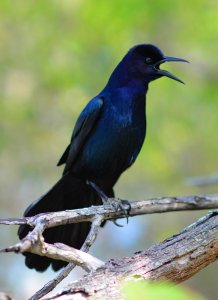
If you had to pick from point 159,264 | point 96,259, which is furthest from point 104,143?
point 96,259

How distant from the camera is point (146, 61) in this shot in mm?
5855

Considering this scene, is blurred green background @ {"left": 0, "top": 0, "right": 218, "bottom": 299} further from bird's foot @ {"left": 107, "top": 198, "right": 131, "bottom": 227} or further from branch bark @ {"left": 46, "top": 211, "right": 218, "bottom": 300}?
branch bark @ {"left": 46, "top": 211, "right": 218, "bottom": 300}

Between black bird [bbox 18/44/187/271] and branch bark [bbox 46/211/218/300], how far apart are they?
5.53 feet

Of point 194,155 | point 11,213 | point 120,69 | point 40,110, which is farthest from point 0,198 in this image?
point 120,69

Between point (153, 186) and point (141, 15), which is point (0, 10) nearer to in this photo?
point (141, 15)

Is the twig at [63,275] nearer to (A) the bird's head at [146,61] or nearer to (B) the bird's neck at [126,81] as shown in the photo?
(B) the bird's neck at [126,81]

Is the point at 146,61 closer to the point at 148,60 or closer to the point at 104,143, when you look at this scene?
the point at 148,60

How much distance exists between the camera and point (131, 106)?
18.1ft

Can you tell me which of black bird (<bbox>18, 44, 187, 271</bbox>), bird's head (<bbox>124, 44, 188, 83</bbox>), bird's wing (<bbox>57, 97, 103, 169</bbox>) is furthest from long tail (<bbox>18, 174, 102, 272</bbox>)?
bird's head (<bbox>124, 44, 188, 83</bbox>)

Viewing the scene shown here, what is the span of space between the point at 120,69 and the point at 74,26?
3.00 m

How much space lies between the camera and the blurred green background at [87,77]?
8055 mm

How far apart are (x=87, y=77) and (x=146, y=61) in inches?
107

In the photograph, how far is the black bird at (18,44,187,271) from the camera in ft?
17.8

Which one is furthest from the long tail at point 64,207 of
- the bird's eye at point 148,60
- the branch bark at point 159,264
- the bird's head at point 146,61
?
the branch bark at point 159,264
